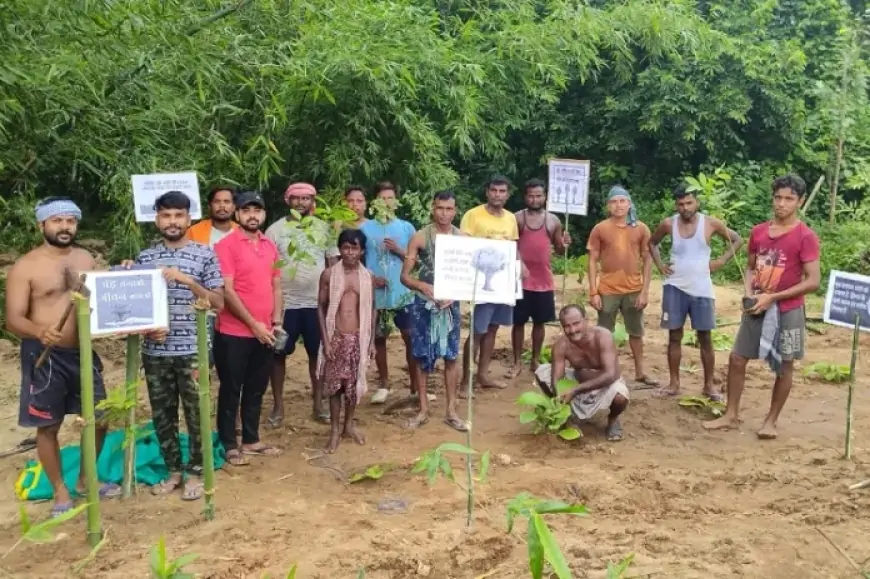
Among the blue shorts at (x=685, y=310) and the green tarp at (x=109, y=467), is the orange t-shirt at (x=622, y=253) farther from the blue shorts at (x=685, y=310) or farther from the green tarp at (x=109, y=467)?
the green tarp at (x=109, y=467)

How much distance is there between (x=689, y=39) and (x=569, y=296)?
4200 millimetres

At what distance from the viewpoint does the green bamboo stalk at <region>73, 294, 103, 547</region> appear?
11.0 feet

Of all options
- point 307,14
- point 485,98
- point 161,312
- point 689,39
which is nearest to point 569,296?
point 485,98

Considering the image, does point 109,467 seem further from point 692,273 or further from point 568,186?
point 568,186

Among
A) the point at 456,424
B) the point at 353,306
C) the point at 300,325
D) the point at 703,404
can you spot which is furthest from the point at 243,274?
the point at 703,404

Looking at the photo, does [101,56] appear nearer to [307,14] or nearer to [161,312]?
[161,312]

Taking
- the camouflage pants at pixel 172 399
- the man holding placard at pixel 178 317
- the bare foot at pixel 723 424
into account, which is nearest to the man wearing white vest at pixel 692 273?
the bare foot at pixel 723 424

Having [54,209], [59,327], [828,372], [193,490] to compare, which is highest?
[54,209]

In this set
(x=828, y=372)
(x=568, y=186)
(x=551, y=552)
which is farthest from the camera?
(x=568, y=186)

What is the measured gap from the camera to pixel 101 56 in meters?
4.35

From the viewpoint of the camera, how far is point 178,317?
4.04m

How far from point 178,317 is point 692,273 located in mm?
3489

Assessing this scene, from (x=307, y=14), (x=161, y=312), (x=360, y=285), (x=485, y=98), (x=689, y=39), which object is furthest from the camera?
(x=689, y=39)

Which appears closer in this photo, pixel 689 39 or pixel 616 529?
pixel 616 529
